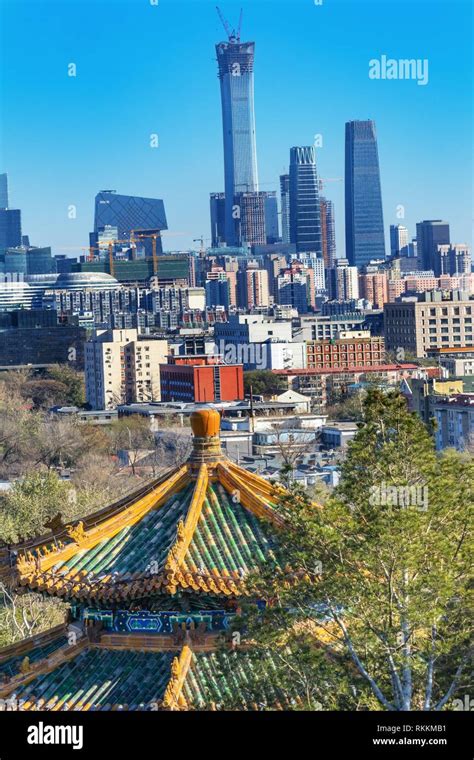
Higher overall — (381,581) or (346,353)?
(381,581)

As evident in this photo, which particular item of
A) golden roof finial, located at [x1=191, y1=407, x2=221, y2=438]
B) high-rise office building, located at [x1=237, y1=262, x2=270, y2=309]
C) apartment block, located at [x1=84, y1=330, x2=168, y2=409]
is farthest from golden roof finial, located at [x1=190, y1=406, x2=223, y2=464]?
high-rise office building, located at [x1=237, y1=262, x2=270, y2=309]

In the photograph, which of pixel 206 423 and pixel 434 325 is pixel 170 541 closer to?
pixel 206 423

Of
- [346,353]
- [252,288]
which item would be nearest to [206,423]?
[346,353]

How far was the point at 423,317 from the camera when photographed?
108 metres

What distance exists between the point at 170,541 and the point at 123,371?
8022 cm

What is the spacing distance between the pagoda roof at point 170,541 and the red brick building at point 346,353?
274 feet

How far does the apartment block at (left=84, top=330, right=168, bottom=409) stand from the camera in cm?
8762

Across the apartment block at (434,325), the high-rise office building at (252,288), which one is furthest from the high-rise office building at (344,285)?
the apartment block at (434,325)

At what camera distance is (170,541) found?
387 inches

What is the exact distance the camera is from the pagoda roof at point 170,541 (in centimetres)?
950

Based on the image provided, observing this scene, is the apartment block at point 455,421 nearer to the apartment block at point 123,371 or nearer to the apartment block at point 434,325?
the apartment block at point 123,371

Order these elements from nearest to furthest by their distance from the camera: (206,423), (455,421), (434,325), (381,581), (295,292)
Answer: (381,581), (206,423), (455,421), (434,325), (295,292)

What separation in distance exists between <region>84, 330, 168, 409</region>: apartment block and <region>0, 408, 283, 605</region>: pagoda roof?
250 ft

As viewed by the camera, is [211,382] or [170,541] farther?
[211,382]
